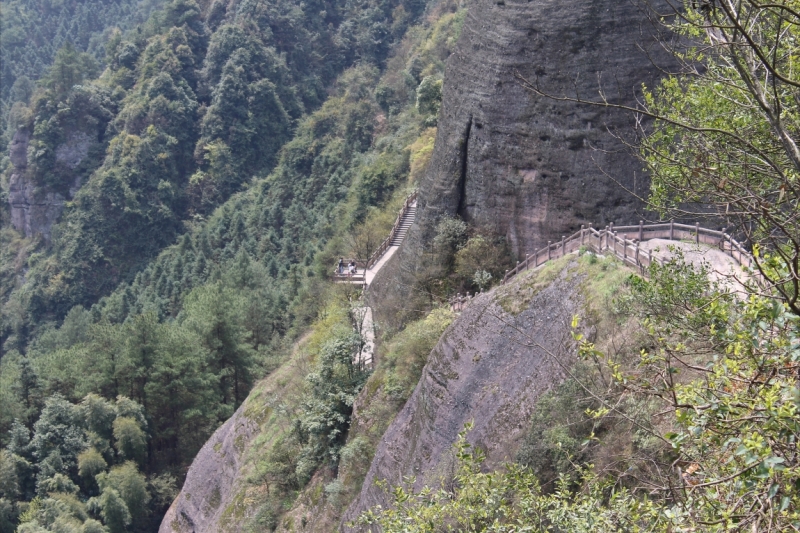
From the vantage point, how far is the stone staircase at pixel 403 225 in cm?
3962

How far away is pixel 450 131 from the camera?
92.3ft

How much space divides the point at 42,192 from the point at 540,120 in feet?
269

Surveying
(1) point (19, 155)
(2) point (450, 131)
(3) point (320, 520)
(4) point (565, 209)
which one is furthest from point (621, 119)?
(1) point (19, 155)

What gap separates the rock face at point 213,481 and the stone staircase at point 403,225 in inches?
408

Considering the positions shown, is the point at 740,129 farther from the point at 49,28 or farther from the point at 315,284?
the point at 49,28

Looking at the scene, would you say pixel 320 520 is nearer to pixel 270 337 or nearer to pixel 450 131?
pixel 450 131

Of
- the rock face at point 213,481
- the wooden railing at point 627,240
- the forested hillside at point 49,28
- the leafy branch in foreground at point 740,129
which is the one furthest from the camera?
the forested hillside at point 49,28

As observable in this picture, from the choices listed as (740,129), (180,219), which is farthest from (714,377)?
(180,219)

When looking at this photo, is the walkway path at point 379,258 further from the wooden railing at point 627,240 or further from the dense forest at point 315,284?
the wooden railing at point 627,240

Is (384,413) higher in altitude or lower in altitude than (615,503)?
lower

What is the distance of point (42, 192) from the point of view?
312 ft

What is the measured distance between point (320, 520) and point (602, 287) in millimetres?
12016

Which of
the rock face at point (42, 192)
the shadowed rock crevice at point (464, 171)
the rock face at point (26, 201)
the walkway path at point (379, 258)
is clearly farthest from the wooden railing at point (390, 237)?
the rock face at point (26, 201)

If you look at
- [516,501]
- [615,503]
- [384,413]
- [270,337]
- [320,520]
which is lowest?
[270,337]
